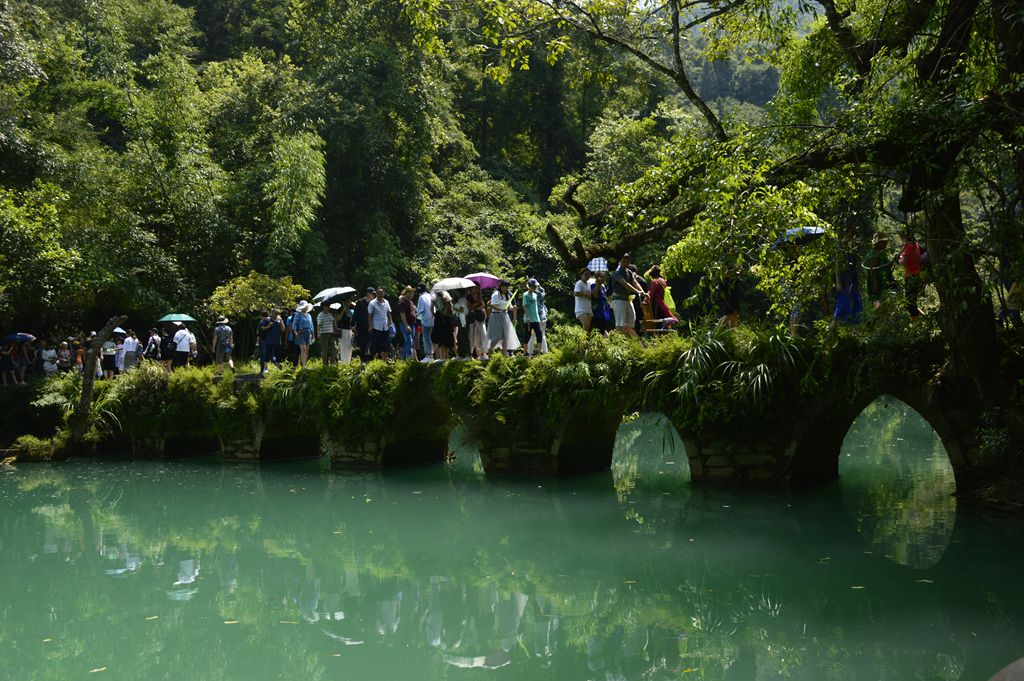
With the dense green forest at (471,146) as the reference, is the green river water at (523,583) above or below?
below

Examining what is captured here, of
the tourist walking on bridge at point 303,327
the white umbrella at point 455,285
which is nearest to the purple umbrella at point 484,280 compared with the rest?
the white umbrella at point 455,285

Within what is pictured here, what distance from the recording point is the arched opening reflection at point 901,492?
33.9 feet

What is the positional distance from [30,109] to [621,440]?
1848cm

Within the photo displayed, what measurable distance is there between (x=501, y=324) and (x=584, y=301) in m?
1.66

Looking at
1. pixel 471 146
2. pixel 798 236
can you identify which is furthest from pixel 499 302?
pixel 471 146

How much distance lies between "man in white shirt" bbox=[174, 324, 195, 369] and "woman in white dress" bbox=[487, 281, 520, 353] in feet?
31.8

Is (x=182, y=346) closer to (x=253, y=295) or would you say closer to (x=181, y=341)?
(x=181, y=341)

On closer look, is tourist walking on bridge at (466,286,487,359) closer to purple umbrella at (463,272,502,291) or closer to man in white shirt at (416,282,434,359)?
man in white shirt at (416,282,434,359)

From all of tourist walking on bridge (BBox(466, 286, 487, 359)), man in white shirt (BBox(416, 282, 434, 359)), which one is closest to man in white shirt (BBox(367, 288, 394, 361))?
man in white shirt (BBox(416, 282, 434, 359))

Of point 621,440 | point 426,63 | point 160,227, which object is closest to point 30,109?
point 160,227

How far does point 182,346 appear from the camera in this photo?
23000 millimetres

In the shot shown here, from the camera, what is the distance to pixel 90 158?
26.4m

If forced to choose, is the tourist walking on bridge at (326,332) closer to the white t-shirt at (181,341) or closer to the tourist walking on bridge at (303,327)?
the tourist walking on bridge at (303,327)

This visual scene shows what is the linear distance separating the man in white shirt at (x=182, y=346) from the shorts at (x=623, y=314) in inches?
486
